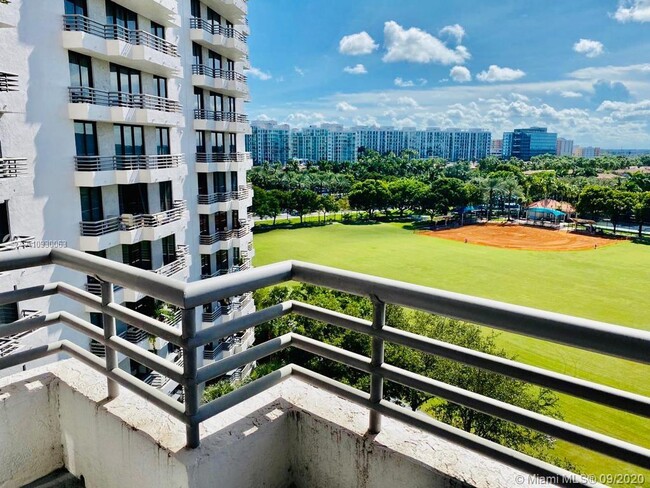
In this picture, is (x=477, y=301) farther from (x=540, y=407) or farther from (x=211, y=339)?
(x=540, y=407)

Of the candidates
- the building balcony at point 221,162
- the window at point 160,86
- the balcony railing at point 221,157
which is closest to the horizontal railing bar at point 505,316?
the window at point 160,86

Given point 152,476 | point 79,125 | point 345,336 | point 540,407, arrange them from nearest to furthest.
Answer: point 152,476, point 79,125, point 540,407, point 345,336

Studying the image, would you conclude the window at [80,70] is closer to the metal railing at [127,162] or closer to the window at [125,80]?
the window at [125,80]

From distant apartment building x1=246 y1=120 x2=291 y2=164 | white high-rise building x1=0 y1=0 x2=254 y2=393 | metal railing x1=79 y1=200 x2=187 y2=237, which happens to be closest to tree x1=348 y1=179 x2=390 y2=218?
white high-rise building x1=0 y1=0 x2=254 y2=393

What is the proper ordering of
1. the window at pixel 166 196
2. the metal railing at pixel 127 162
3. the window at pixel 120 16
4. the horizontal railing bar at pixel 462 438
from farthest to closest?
the window at pixel 166 196 < the window at pixel 120 16 < the metal railing at pixel 127 162 < the horizontal railing bar at pixel 462 438

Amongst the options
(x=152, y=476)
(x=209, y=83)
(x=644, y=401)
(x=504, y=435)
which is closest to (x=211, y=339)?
(x=152, y=476)

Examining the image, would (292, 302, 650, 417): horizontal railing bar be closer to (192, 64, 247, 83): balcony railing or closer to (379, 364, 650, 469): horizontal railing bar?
(379, 364, 650, 469): horizontal railing bar

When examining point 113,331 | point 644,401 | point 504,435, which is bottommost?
point 504,435
